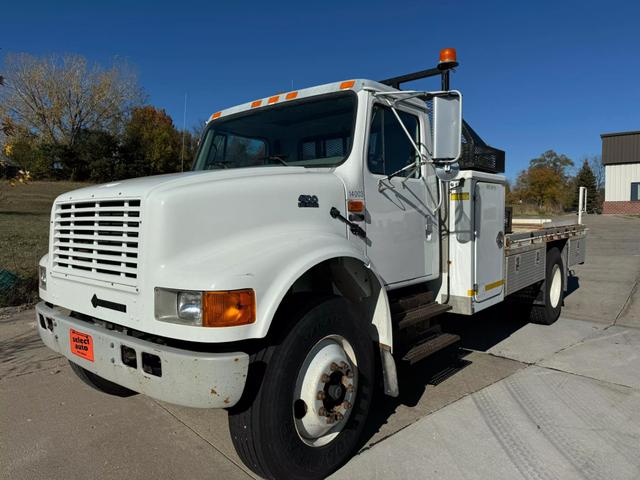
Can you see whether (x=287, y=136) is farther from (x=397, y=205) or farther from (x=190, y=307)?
(x=190, y=307)

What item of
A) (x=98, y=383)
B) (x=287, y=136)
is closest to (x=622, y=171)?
(x=287, y=136)

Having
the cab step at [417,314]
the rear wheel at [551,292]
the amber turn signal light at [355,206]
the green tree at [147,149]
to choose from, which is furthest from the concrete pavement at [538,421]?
the green tree at [147,149]

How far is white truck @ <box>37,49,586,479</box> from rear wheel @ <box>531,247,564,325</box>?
2.51 meters

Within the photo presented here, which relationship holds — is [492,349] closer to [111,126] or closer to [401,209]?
[401,209]

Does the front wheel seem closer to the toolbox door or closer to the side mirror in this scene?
the side mirror

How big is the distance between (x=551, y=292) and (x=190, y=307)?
5570mm

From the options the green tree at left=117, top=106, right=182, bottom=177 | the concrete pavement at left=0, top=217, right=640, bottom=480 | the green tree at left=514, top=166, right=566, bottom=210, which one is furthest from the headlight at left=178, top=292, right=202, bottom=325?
the green tree at left=514, top=166, right=566, bottom=210

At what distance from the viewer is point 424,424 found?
3398 millimetres

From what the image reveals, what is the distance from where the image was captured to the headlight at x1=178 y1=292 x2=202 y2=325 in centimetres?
221

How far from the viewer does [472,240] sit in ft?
13.4

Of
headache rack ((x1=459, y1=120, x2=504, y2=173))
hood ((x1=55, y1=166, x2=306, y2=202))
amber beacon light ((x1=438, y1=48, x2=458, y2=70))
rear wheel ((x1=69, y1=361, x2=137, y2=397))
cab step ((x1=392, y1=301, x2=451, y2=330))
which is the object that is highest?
amber beacon light ((x1=438, y1=48, x2=458, y2=70))

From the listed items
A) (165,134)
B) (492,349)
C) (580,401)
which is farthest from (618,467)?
(165,134)

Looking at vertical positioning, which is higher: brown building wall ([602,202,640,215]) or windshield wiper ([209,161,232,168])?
windshield wiper ([209,161,232,168])

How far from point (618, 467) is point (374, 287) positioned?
5.90ft
